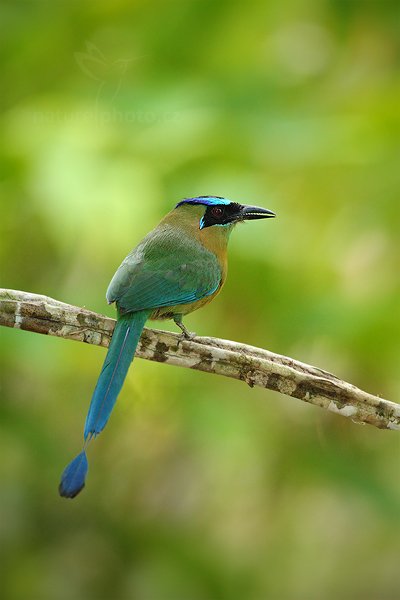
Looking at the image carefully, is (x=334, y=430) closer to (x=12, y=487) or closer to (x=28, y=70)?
(x=12, y=487)

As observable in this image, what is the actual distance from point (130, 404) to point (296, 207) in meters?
1.30

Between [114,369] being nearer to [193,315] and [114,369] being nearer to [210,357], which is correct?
[210,357]

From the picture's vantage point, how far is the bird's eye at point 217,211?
2752 mm

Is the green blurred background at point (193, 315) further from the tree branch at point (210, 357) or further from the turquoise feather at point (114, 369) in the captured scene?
the turquoise feather at point (114, 369)

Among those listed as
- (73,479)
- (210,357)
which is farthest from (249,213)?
(73,479)

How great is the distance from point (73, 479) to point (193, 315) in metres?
2.22

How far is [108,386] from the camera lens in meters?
2.03

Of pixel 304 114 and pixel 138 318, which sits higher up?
pixel 304 114

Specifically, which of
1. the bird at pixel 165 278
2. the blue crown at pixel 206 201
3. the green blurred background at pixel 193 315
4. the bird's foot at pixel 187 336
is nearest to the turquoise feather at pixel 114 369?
the bird at pixel 165 278

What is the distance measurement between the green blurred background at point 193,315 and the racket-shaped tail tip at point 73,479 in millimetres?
1877

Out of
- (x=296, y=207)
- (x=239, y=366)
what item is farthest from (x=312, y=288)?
(x=239, y=366)

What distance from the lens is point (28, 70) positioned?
5.13m

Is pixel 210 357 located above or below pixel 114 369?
above

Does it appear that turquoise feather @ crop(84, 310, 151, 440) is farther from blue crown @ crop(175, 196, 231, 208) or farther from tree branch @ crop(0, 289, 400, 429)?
blue crown @ crop(175, 196, 231, 208)
